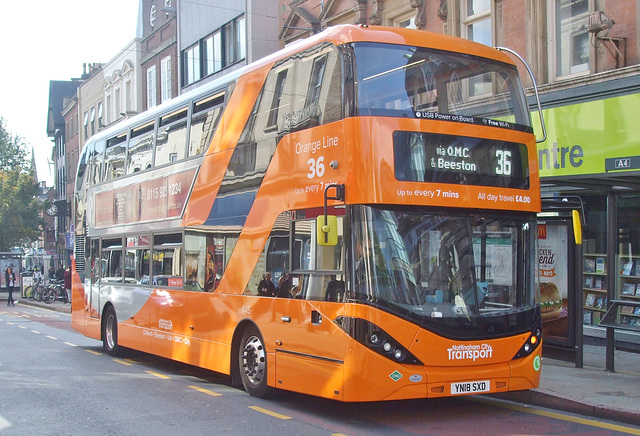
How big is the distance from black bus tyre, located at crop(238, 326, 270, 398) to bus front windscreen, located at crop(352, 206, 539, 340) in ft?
7.54

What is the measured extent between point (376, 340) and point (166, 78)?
3078cm

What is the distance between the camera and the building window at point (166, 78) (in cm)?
3628

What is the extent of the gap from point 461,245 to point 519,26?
9.56m

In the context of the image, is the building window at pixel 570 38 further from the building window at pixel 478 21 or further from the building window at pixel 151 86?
the building window at pixel 151 86

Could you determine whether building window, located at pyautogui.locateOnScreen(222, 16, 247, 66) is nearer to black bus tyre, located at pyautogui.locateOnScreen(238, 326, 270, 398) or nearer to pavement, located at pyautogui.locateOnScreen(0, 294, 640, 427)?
pavement, located at pyautogui.locateOnScreen(0, 294, 640, 427)

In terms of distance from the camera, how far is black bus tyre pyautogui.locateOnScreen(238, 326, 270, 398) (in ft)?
32.0

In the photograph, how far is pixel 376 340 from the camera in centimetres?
793

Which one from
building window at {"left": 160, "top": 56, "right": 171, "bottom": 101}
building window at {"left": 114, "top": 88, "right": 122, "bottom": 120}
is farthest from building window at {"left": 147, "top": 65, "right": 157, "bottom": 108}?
building window at {"left": 114, "top": 88, "right": 122, "bottom": 120}

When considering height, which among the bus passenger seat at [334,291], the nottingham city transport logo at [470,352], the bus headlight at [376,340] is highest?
the bus passenger seat at [334,291]

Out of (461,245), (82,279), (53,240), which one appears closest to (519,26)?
(461,245)

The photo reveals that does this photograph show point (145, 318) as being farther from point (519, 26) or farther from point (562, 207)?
point (519, 26)

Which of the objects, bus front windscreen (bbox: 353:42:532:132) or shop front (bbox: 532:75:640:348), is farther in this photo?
shop front (bbox: 532:75:640:348)

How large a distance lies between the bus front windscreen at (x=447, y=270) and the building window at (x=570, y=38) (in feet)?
24.9

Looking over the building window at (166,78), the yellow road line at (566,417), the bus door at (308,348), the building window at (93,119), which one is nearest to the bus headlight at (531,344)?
the yellow road line at (566,417)
